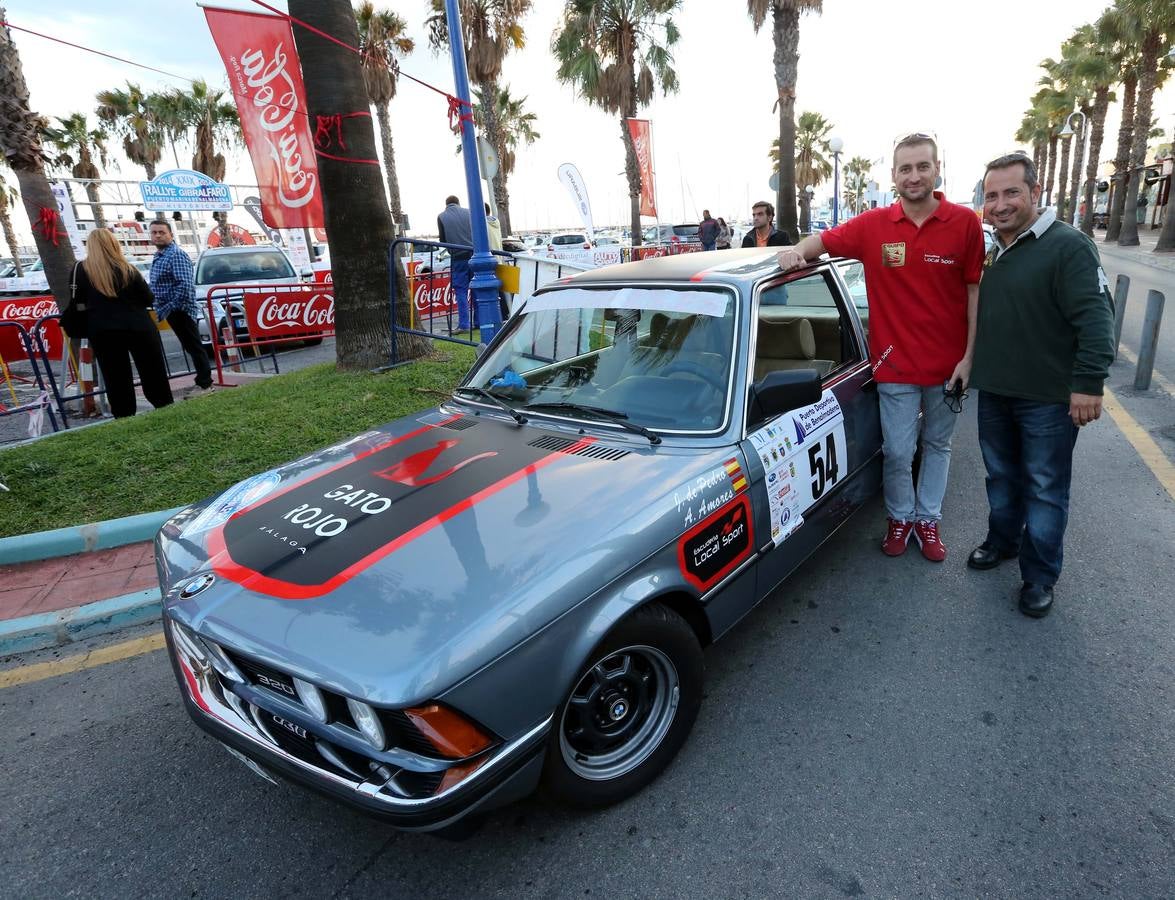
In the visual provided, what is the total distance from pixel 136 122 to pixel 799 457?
127 feet

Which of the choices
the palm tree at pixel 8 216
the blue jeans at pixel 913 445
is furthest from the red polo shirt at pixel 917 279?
the palm tree at pixel 8 216

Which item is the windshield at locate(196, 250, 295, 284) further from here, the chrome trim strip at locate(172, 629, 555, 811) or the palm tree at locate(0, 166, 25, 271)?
A: the palm tree at locate(0, 166, 25, 271)

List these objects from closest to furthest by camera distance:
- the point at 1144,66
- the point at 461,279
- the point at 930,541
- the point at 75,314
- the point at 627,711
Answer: the point at 627,711, the point at 930,541, the point at 75,314, the point at 461,279, the point at 1144,66

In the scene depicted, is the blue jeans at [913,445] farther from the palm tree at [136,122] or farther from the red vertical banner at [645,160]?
the palm tree at [136,122]

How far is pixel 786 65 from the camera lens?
57.1 ft

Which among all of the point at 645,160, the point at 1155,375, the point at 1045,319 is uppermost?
the point at 645,160

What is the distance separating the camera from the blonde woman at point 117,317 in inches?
241

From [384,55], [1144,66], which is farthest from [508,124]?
[1144,66]

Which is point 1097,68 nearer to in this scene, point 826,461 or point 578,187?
point 578,187

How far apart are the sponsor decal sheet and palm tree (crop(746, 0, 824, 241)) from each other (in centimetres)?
1511

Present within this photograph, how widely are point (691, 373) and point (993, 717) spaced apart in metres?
1.66

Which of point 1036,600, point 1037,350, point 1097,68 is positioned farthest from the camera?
point 1097,68

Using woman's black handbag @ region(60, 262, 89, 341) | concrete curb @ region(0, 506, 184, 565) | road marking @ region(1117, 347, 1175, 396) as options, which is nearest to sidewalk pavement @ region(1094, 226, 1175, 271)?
road marking @ region(1117, 347, 1175, 396)

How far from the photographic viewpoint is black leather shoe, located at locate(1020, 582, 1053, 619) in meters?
3.04
